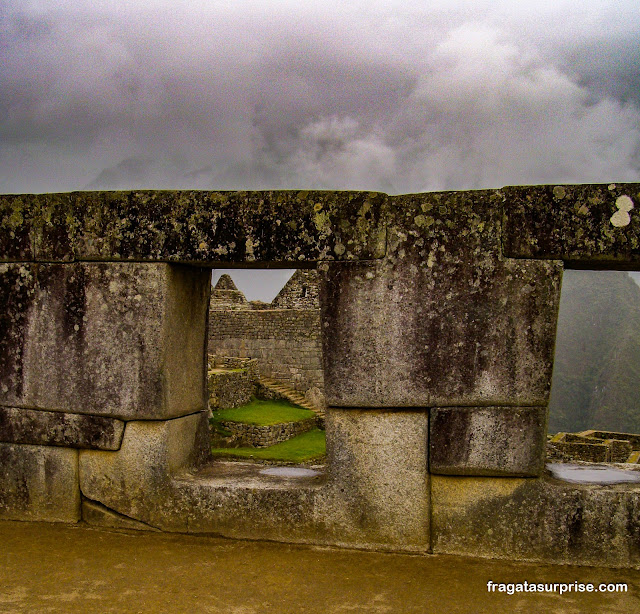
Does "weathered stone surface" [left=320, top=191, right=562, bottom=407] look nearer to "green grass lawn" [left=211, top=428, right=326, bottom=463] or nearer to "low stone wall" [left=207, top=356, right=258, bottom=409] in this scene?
"green grass lawn" [left=211, top=428, right=326, bottom=463]

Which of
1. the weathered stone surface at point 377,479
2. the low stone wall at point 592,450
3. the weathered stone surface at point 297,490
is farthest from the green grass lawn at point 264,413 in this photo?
the weathered stone surface at point 377,479

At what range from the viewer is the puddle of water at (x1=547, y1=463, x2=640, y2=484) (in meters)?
4.36

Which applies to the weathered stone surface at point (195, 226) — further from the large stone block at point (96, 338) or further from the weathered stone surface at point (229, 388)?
the weathered stone surface at point (229, 388)

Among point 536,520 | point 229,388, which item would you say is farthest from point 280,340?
point 536,520

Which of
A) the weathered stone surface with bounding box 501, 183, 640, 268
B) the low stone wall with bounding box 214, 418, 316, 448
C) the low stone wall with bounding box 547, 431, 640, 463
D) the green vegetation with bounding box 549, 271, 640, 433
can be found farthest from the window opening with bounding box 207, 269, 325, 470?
the green vegetation with bounding box 549, 271, 640, 433

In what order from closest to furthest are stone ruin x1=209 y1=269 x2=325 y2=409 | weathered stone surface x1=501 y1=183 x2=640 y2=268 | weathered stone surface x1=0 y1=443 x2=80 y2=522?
1. weathered stone surface x1=501 y1=183 x2=640 y2=268
2. weathered stone surface x1=0 y1=443 x2=80 y2=522
3. stone ruin x1=209 y1=269 x2=325 y2=409

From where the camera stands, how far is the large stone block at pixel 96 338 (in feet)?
14.8

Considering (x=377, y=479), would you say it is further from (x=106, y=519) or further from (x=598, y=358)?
(x=598, y=358)

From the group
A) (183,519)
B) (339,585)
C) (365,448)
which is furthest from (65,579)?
(365,448)

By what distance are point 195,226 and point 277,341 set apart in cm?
2104

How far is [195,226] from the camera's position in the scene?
4.45 m

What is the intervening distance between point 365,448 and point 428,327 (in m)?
0.92

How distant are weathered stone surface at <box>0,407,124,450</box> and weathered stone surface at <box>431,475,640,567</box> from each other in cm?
233

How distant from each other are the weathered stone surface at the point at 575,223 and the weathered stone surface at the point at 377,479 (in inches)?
52.7
